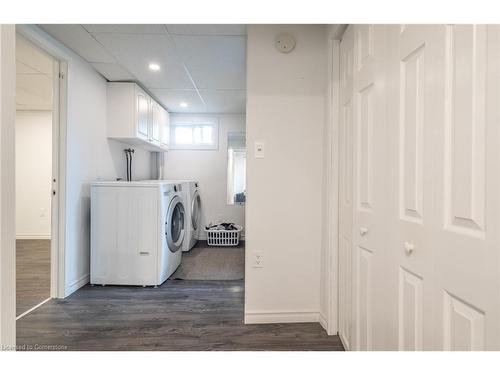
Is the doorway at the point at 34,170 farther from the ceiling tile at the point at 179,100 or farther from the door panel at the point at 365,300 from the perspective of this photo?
the door panel at the point at 365,300

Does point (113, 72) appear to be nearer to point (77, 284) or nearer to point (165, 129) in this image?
point (165, 129)

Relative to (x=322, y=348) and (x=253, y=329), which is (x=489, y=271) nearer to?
(x=322, y=348)

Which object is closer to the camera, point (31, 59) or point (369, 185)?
point (369, 185)

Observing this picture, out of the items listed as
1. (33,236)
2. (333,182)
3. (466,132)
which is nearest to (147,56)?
(333,182)

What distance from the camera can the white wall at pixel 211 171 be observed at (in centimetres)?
450

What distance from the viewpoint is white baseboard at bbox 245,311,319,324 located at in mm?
1827

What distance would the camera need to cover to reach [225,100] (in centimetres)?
374

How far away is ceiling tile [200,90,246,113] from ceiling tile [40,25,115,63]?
4.18 feet

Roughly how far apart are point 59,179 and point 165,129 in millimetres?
2162

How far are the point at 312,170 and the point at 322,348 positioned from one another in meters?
1.17

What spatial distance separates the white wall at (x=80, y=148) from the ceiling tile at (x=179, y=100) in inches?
31.3

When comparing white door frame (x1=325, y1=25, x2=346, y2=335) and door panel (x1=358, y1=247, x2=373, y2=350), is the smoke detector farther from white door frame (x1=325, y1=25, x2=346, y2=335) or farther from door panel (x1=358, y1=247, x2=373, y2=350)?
door panel (x1=358, y1=247, x2=373, y2=350)

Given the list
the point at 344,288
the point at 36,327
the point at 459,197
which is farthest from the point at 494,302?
the point at 36,327
